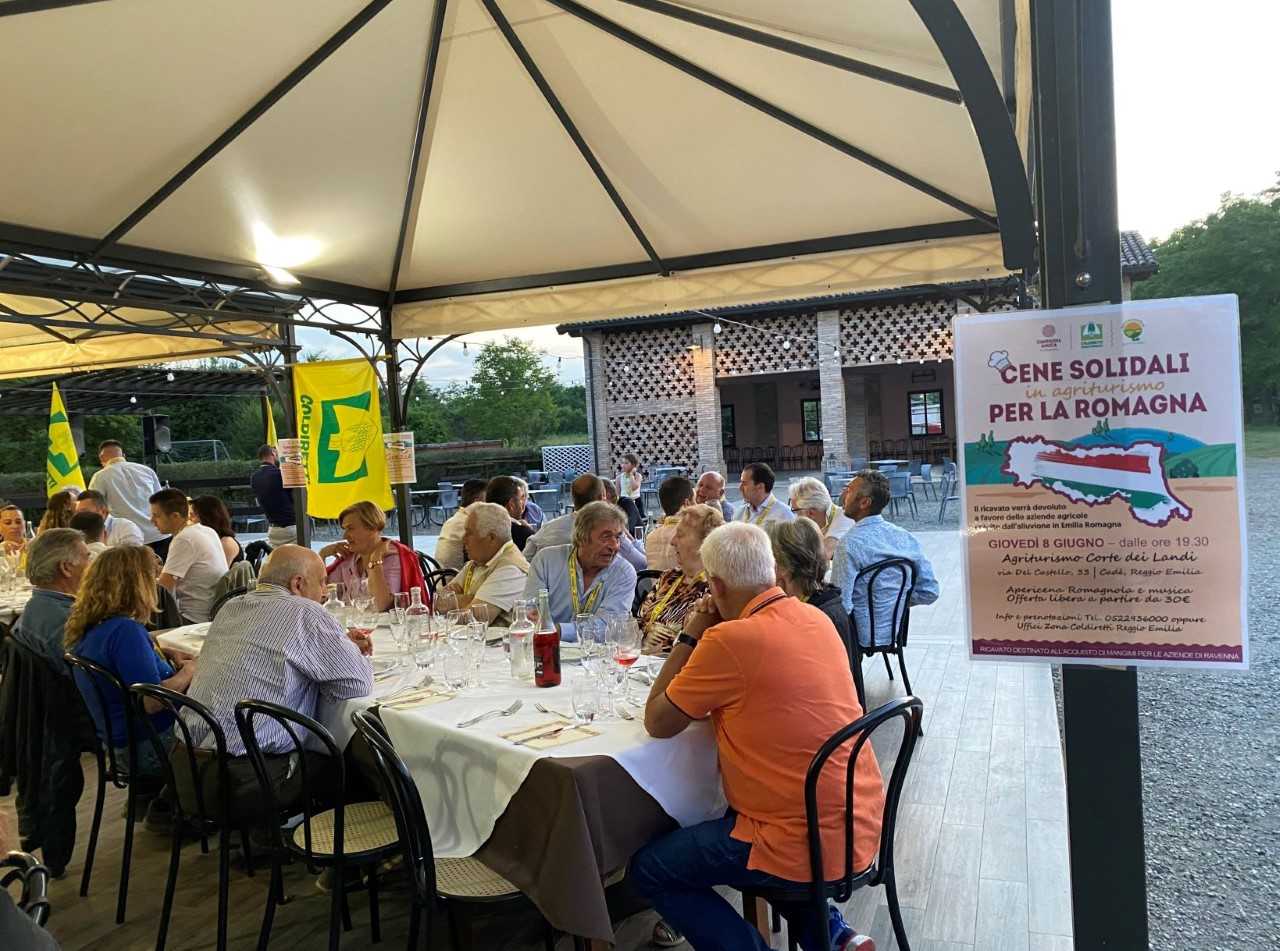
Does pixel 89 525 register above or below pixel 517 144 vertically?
below

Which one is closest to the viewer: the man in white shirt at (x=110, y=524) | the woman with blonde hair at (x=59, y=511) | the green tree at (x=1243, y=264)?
the green tree at (x=1243, y=264)

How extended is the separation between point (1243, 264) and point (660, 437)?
16.5 meters

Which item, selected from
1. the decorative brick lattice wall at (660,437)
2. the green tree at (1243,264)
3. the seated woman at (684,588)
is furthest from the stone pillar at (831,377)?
the seated woman at (684,588)

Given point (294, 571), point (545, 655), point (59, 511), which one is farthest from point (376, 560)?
point (59, 511)

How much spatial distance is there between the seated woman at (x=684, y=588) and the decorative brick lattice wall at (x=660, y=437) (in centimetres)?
1546

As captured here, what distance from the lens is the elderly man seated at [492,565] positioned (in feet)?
14.1

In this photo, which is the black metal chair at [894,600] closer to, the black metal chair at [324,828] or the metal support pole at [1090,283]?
the black metal chair at [324,828]

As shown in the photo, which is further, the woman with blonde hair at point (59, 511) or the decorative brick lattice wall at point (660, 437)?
the decorative brick lattice wall at point (660, 437)

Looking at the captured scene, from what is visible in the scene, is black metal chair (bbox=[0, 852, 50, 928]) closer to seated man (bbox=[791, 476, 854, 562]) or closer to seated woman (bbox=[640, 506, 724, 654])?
seated woman (bbox=[640, 506, 724, 654])

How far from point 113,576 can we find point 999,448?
3.24m

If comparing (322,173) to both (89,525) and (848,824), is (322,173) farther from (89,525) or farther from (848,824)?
(848,824)

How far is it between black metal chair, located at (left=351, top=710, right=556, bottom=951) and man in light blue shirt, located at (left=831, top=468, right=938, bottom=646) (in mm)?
2789

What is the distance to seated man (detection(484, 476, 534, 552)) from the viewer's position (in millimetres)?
5642

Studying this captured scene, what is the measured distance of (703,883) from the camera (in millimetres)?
2311
